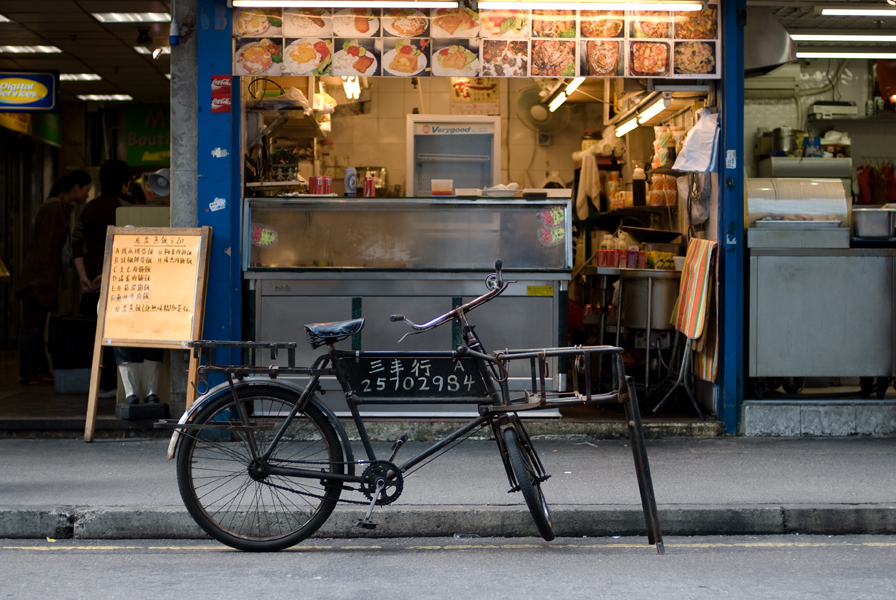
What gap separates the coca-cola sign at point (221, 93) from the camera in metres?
7.05

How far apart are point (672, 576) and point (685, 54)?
440 centimetres

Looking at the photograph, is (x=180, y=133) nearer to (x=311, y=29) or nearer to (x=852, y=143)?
(x=311, y=29)

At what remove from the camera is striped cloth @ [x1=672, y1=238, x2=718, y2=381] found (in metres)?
7.29

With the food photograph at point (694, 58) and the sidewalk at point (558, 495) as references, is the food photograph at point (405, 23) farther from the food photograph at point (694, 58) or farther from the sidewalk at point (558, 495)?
the sidewalk at point (558, 495)

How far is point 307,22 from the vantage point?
699cm

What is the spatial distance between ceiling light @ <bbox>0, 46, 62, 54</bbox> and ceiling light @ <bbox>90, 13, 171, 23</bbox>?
190 cm

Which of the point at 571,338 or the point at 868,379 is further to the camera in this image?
the point at 571,338

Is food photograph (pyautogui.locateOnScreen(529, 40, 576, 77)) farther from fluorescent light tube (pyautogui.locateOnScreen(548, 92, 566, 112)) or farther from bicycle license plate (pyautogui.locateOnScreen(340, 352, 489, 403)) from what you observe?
bicycle license plate (pyautogui.locateOnScreen(340, 352, 489, 403))

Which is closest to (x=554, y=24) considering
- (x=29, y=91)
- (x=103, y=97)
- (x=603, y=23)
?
(x=603, y=23)

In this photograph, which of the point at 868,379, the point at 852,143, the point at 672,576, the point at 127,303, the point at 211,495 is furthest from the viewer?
the point at 852,143

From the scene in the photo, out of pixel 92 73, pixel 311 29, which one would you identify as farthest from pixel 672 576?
pixel 92 73

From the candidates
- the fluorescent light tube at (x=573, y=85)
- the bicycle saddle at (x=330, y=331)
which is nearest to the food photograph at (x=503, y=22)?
the fluorescent light tube at (x=573, y=85)

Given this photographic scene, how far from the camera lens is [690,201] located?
8016mm

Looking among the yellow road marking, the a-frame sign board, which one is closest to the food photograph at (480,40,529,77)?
the a-frame sign board
